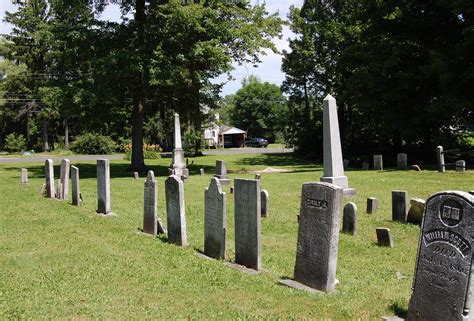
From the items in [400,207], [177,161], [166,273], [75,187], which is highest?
[177,161]

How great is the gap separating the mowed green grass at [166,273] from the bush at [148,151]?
31.2m

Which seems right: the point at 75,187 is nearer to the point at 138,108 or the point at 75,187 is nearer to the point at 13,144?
the point at 138,108

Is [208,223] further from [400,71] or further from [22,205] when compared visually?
[400,71]

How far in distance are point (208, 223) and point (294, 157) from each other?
35.0 m

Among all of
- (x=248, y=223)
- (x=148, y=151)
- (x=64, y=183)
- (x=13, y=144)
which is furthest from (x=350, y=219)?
(x=13, y=144)

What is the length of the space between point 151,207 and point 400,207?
572 cm

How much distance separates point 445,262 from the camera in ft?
16.1

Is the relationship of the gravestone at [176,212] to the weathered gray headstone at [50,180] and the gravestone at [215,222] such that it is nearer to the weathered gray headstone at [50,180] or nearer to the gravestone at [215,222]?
the gravestone at [215,222]

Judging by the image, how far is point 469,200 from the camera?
4.72 metres

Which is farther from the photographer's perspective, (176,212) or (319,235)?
(176,212)

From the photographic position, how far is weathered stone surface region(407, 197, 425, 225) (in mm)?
10852

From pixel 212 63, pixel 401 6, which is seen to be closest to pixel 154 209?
pixel 212 63

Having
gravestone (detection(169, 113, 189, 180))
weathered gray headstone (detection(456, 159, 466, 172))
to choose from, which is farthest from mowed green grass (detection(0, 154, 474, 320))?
weathered gray headstone (detection(456, 159, 466, 172))

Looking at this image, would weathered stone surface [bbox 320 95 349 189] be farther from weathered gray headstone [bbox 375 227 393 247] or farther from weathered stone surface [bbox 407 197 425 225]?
weathered gray headstone [bbox 375 227 393 247]
